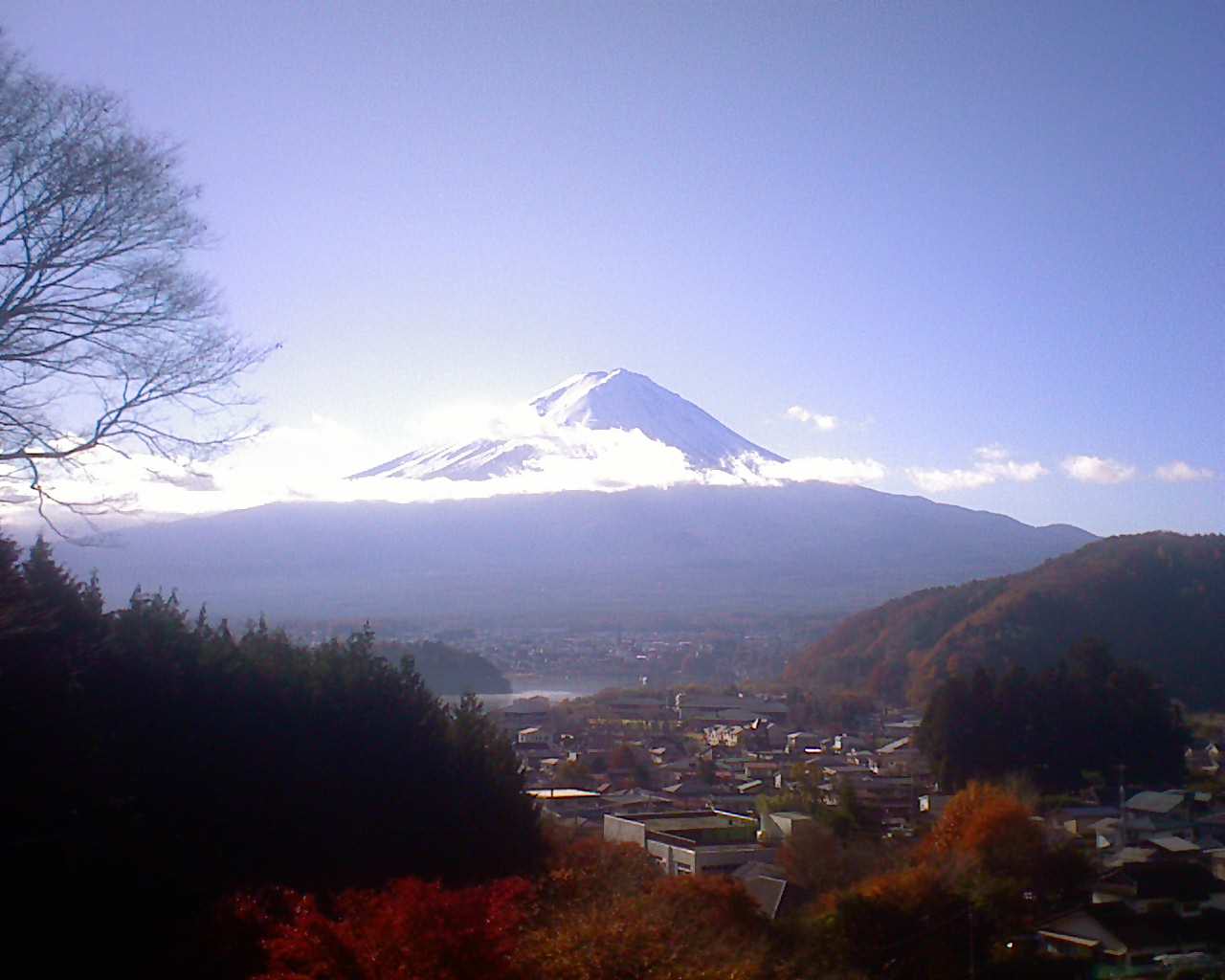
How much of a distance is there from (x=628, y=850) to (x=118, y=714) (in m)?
3.16

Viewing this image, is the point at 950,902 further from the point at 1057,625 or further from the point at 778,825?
the point at 1057,625

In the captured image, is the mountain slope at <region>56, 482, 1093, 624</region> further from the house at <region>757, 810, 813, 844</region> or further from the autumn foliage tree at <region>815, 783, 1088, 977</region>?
the autumn foliage tree at <region>815, 783, 1088, 977</region>

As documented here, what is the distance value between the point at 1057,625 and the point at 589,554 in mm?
25388

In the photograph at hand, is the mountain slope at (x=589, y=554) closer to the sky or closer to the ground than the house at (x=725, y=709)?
closer to the sky

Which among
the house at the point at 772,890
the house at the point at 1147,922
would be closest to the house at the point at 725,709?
the house at the point at 772,890

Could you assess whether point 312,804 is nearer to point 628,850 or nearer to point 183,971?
point 628,850

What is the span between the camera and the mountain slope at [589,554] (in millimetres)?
30406

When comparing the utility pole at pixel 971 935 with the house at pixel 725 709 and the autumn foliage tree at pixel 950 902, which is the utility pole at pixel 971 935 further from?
the house at pixel 725 709

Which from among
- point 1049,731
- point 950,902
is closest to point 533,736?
point 1049,731

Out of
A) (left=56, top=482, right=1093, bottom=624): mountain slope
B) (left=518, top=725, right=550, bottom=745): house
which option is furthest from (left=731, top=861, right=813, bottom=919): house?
(left=56, top=482, right=1093, bottom=624): mountain slope

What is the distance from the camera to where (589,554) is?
4894 cm

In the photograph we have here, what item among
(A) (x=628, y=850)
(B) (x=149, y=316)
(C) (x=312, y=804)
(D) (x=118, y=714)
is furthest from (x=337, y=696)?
(B) (x=149, y=316)

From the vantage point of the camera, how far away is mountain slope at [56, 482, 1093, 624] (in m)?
30.4

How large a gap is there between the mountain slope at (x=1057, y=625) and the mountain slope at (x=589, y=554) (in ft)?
27.7
